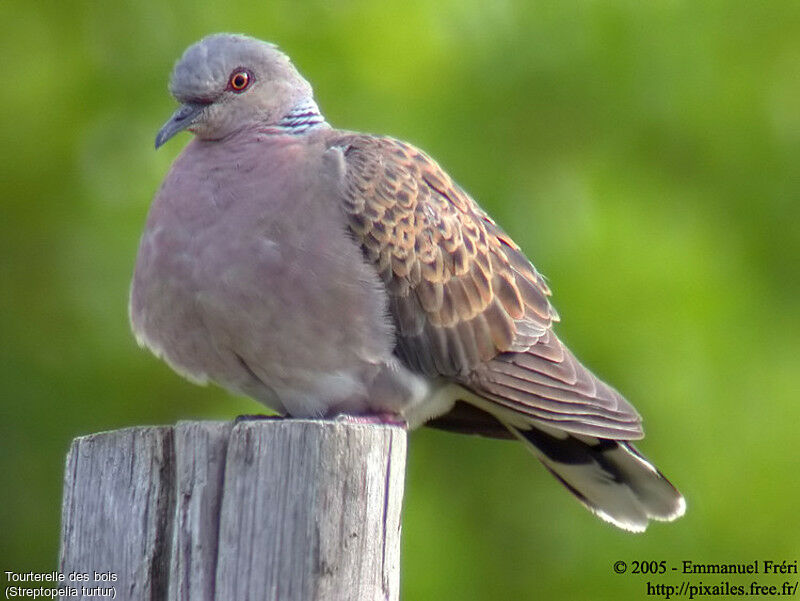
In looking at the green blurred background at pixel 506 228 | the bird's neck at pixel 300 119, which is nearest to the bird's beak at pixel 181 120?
the bird's neck at pixel 300 119

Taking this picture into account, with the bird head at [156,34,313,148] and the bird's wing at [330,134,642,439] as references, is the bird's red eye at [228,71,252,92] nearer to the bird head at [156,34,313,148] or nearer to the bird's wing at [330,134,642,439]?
the bird head at [156,34,313,148]

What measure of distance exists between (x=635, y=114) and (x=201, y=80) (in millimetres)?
2800

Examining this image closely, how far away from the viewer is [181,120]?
434cm

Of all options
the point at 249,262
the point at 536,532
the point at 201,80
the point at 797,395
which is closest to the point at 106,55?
the point at 201,80

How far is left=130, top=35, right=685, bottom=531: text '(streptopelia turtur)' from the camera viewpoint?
3971 mm

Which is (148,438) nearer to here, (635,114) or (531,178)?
(531,178)

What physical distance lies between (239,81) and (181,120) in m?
0.25

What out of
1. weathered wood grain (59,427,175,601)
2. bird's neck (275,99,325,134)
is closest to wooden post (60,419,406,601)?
weathered wood grain (59,427,175,601)

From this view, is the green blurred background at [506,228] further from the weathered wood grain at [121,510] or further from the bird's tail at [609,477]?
the weathered wood grain at [121,510]

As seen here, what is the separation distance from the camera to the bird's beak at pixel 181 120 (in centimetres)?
428

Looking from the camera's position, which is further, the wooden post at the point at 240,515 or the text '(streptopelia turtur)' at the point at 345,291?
the text '(streptopelia turtur)' at the point at 345,291

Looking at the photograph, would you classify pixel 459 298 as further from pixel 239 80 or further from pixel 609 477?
pixel 239 80

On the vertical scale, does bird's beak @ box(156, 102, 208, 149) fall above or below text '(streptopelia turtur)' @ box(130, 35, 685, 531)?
above

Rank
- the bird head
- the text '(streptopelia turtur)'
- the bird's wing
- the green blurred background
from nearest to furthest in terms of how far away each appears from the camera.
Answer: the text '(streptopelia turtur)' → the bird's wing → the bird head → the green blurred background
